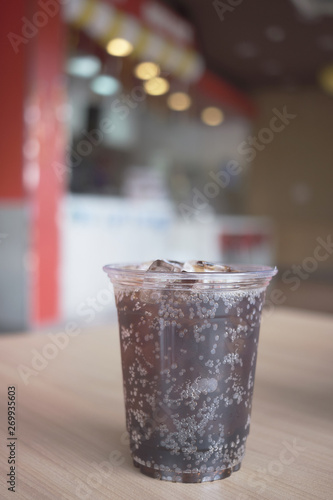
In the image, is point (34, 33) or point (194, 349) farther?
point (34, 33)

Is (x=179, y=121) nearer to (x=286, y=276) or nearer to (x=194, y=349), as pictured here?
(x=286, y=276)

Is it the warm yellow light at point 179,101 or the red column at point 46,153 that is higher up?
the warm yellow light at point 179,101

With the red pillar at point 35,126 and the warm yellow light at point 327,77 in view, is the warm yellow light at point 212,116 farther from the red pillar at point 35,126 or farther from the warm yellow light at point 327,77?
the red pillar at point 35,126

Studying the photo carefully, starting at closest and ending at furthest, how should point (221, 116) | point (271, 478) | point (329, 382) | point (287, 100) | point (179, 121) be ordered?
point (271, 478), point (329, 382), point (179, 121), point (221, 116), point (287, 100)

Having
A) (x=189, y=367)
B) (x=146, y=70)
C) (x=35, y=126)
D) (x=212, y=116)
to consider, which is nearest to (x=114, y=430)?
(x=189, y=367)

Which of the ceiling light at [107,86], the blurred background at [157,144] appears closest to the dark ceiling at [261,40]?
the blurred background at [157,144]

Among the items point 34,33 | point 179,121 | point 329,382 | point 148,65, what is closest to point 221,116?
point 179,121

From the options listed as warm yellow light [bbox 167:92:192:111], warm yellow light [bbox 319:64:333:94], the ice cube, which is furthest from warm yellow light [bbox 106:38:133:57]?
the ice cube
